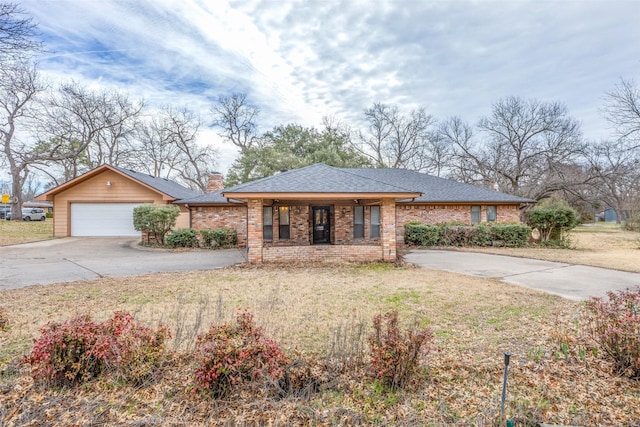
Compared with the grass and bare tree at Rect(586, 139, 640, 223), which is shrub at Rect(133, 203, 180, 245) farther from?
bare tree at Rect(586, 139, 640, 223)

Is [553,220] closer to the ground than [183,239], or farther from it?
farther from it

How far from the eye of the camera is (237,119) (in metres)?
32.1

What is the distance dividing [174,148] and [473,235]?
98.8ft

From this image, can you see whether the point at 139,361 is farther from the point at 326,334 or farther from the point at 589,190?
the point at 589,190

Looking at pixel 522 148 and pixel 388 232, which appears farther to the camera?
pixel 522 148

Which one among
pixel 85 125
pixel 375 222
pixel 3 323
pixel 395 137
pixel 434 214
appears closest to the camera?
pixel 3 323

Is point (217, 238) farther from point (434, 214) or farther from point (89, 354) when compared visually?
point (89, 354)

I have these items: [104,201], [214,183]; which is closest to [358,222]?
[214,183]

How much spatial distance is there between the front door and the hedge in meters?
3.89

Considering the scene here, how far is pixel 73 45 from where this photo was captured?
413 inches

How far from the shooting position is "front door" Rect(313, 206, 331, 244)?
1427cm

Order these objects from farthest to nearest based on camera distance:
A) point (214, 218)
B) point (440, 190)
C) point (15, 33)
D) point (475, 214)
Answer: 1. point (440, 190)
2. point (475, 214)
3. point (214, 218)
4. point (15, 33)

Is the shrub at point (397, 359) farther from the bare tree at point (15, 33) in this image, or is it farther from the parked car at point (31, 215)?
the parked car at point (31, 215)

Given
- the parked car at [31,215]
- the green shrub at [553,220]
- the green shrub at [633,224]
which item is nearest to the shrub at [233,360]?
the green shrub at [553,220]
